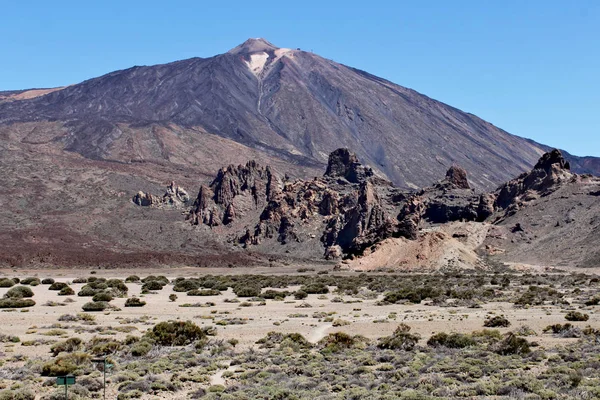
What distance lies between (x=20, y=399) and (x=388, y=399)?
787cm

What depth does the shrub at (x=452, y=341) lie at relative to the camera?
20.9 metres

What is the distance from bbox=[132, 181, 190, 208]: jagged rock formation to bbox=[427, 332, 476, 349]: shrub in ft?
405

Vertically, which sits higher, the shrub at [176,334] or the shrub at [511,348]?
the shrub at [511,348]

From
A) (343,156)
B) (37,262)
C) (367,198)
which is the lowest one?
(37,262)

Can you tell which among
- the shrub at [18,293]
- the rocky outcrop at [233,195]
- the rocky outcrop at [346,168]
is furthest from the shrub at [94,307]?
the rocky outcrop at [346,168]

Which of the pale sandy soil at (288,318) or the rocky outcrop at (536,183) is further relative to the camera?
the rocky outcrop at (536,183)

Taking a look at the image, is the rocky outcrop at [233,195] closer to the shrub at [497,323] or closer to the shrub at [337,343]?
the shrub at [497,323]

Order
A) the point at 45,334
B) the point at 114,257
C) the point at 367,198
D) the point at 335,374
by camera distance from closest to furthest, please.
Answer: the point at 335,374, the point at 45,334, the point at 114,257, the point at 367,198

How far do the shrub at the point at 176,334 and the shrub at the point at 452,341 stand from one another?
7760 millimetres

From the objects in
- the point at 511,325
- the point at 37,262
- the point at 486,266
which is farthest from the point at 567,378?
the point at 37,262

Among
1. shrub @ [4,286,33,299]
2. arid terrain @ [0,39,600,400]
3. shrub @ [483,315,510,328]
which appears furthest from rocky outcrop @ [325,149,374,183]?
shrub @ [483,315,510,328]

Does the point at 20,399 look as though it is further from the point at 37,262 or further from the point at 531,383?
the point at 37,262

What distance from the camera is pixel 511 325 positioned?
26.8 m

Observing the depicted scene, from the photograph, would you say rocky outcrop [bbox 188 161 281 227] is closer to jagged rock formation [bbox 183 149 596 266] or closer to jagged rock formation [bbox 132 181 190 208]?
jagged rock formation [bbox 183 149 596 266]
